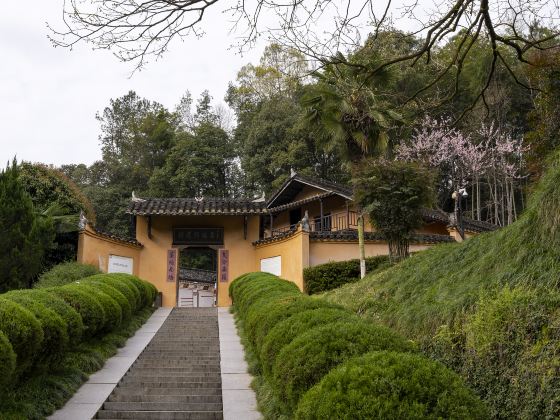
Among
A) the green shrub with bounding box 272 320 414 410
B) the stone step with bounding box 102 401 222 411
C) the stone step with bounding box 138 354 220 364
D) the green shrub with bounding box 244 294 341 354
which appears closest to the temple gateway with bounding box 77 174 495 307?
the stone step with bounding box 138 354 220 364

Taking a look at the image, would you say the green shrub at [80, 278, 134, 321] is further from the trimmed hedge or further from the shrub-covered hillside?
the shrub-covered hillside

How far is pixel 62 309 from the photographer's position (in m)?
7.16

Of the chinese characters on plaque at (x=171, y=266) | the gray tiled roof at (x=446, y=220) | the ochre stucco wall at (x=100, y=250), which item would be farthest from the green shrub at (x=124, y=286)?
the gray tiled roof at (x=446, y=220)

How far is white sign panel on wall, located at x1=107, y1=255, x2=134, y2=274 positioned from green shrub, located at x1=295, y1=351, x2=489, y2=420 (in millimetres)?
14319

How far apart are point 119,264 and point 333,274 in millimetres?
6978

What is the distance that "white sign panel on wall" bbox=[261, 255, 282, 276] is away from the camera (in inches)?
665

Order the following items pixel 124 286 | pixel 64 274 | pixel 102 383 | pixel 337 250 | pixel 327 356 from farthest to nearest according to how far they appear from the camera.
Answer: pixel 337 250 < pixel 64 274 < pixel 124 286 < pixel 102 383 < pixel 327 356

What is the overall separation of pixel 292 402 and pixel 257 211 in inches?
542

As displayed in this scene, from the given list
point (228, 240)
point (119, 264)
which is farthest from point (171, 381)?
point (228, 240)

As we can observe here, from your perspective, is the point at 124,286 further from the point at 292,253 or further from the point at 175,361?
the point at 292,253

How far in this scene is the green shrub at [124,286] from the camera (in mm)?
11500

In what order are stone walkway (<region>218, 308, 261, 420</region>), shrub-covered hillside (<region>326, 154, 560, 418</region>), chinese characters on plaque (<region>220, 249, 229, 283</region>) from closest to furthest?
shrub-covered hillside (<region>326, 154, 560, 418</region>), stone walkway (<region>218, 308, 261, 420</region>), chinese characters on plaque (<region>220, 249, 229, 283</region>)

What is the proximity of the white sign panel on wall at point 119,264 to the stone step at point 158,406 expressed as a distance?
1035cm

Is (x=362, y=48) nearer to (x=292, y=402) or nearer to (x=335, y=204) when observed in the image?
(x=292, y=402)
